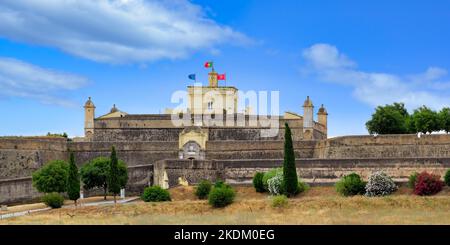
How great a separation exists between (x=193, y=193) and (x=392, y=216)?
1396cm

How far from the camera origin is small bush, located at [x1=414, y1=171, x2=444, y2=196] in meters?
33.8

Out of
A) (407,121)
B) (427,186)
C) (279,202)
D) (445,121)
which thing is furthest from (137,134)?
(427,186)

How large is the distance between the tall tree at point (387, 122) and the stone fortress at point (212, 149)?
3.89 meters

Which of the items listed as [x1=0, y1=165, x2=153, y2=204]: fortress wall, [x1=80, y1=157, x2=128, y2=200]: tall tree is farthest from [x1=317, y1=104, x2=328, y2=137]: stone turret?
[x1=80, y1=157, x2=128, y2=200]: tall tree

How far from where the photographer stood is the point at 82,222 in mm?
29500

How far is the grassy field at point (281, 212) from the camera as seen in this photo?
2803 centimetres

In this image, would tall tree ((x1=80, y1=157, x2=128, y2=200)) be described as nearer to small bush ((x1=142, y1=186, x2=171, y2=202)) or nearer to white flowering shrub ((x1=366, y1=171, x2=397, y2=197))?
small bush ((x1=142, y1=186, x2=171, y2=202))

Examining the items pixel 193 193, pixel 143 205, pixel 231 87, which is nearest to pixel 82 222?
pixel 143 205

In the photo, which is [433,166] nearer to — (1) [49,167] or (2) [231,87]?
(1) [49,167]

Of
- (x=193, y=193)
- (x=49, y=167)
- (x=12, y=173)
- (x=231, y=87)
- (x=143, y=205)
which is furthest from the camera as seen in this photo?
(x=231, y=87)

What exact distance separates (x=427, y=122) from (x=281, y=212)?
89.0 ft

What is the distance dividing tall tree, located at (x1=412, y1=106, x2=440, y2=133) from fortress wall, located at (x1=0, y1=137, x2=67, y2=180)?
81.8 feet

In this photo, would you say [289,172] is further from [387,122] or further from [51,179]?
[387,122]

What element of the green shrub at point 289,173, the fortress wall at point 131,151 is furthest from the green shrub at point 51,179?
the green shrub at point 289,173
